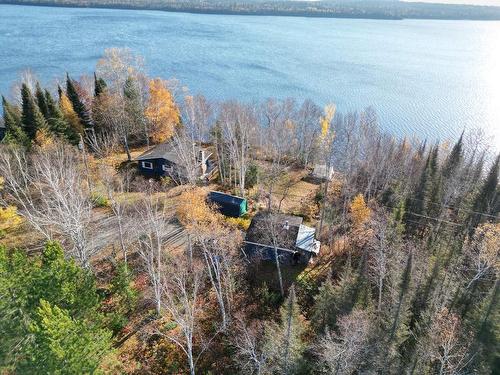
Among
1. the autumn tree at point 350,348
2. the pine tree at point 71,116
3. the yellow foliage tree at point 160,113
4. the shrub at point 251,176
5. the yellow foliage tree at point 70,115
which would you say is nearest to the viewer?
the autumn tree at point 350,348

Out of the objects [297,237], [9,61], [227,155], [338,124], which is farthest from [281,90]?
[9,61]

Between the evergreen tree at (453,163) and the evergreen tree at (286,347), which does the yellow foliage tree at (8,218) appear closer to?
the evergreen tree at (286,347)

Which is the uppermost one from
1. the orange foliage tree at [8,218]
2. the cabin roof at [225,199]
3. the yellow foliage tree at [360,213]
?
the orange foliage tree at [8,218]

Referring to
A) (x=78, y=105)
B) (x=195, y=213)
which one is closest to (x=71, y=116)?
(x=78, y=105)

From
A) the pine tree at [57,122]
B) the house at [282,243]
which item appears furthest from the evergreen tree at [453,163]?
the pine tree at [57,122]

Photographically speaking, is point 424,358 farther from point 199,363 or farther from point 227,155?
point 227,155

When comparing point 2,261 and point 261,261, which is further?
point 261,261

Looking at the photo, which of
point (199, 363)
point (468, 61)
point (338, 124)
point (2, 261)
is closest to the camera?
point (2, 261)
